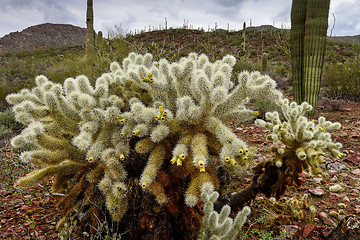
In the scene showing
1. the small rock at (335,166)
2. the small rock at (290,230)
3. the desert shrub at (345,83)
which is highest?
the desert shrub at (345,83)

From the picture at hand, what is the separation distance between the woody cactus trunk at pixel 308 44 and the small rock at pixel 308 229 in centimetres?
372

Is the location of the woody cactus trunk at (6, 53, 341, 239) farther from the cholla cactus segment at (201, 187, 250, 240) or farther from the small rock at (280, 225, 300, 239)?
the small rock at (280, 225, 300, 239)

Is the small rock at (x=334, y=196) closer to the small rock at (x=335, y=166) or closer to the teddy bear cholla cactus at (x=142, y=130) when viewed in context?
the small rock at (x=335, y=166)

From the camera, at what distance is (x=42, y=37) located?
45844mm

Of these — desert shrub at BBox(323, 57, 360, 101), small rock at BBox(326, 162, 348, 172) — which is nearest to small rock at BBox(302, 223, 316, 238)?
small rock at BBox(326, 162, 348, 172)

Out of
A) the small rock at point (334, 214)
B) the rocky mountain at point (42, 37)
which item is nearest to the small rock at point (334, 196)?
the small rock at point (334, 214)

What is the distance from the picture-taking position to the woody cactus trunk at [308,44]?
5.12m

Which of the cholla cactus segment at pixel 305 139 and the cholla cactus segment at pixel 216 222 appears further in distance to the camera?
the cholla cactus segment at pixel 305 139

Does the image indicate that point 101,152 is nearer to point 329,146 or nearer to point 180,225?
point 180,225

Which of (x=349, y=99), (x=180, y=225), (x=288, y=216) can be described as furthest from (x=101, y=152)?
(x=349, y=99)

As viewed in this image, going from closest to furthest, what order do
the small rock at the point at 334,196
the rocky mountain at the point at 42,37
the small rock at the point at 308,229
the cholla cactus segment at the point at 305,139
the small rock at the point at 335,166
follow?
the cholla cactus segment at the point at 305,139 < the small rock at the point at 308,229 < the small rock at the point at 334,196 < the small rock at the point at 335,166 < the rocky mountain at the point at 42,37

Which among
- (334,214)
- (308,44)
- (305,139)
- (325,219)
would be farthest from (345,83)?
(305,139)

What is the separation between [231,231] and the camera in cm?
172

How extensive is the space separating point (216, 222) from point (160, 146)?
0.65 meters
